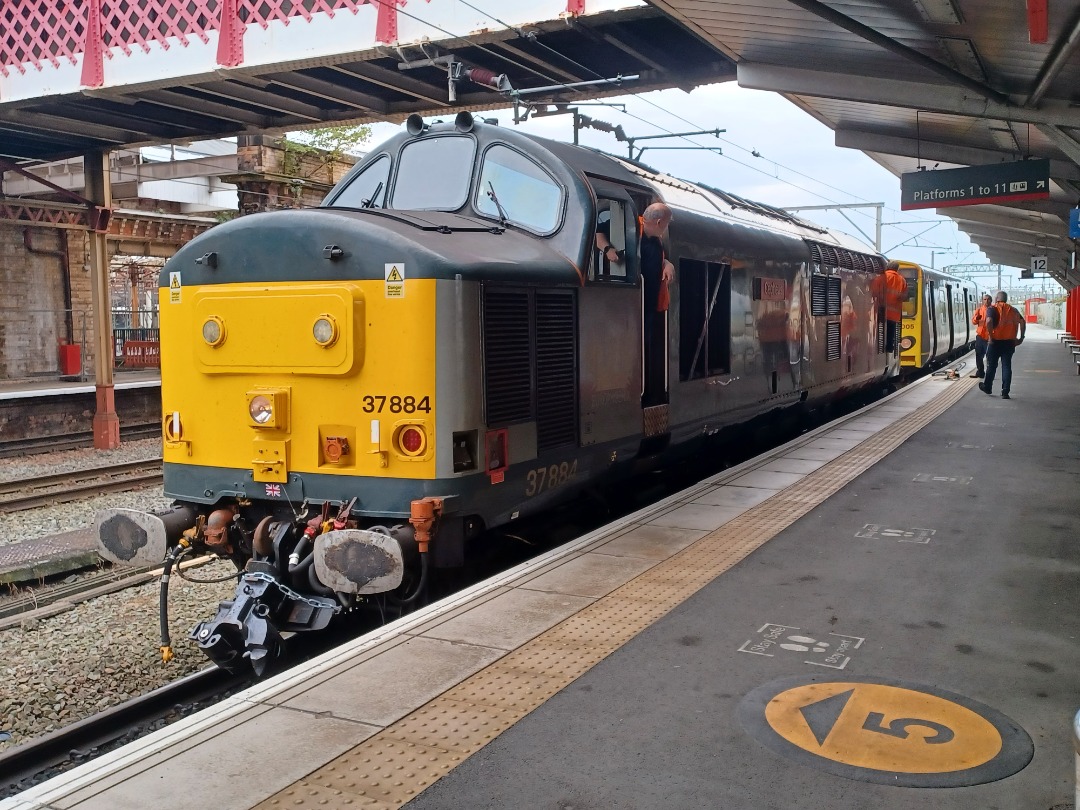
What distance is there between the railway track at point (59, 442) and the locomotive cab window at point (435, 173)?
39.7 feet

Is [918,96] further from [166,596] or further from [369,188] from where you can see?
[166,596]

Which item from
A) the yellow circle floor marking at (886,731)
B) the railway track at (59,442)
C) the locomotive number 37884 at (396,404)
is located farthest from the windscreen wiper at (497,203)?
the railway track at (59,442)

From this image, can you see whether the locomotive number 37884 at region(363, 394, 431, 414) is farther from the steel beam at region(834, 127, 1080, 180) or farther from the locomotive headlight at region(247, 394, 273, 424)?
the steel beam at region(834, 127, 1080, 180)

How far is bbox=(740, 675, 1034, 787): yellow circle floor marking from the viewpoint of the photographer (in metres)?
3.63

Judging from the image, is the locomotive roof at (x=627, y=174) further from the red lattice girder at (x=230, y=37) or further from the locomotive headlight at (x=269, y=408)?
the red lattice girder at (x=230, y=37)

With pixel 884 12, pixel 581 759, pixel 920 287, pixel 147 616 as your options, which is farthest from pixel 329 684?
pixel 920 287

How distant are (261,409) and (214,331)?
622 mm

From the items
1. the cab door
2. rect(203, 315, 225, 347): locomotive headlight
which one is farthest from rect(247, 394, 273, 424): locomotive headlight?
the cab door

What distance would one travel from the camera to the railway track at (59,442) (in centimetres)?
1662

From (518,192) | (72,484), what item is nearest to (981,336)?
(518,192)

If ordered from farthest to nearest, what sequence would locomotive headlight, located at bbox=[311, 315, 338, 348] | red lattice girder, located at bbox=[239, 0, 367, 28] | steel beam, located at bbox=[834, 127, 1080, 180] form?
steel beam, located at bbox=[834, 127, 1080, 180] < red lattice girder, located at bbox=[239, 0, 367, 28] < locomotive headlight, located at bbox=[311, 315, 338, 348]

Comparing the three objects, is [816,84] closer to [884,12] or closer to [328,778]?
[884,12]

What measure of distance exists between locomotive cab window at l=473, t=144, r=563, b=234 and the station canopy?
2.69 meters

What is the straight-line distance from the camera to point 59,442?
17750 mm
